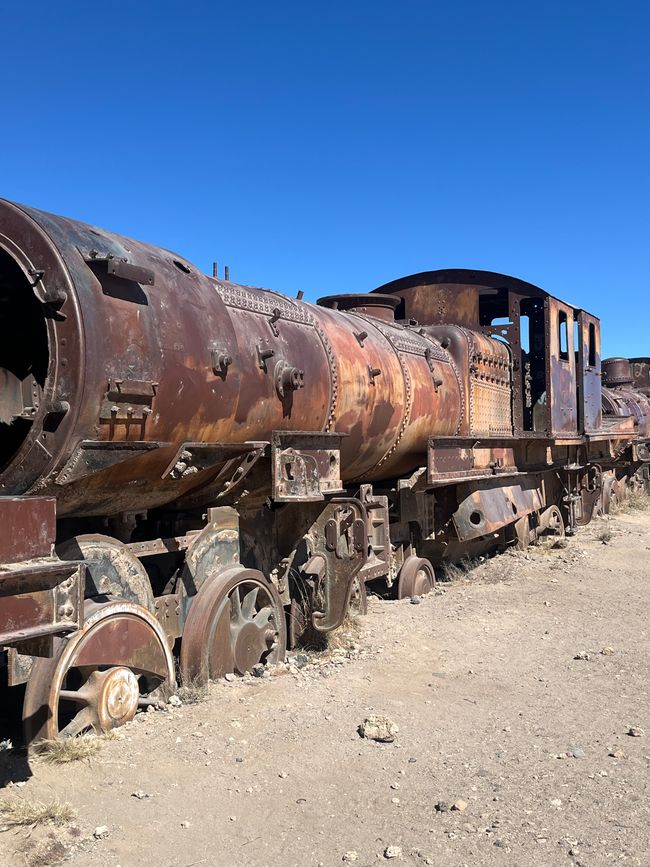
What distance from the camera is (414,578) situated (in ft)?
27.4

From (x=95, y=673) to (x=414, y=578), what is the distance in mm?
4862

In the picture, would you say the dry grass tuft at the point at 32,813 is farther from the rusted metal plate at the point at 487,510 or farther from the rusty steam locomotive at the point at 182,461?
the rusted metal plate at the point at 487,510

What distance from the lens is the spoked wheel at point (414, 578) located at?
8.25 meters

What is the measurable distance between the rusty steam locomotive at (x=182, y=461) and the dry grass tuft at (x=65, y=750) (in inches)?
3.2

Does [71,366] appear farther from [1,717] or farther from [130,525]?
[1,717]

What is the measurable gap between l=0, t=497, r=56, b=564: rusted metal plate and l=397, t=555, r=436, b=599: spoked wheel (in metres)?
5.42

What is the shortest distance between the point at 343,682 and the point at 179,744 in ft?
5.03

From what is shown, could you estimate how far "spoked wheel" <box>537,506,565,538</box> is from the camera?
12422 mm

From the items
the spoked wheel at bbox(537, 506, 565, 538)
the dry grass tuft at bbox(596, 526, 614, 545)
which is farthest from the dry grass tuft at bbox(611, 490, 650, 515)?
the spoked wheel at bbox(537, 506, 565, 538)

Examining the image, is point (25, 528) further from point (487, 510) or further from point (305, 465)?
point (487, 510)

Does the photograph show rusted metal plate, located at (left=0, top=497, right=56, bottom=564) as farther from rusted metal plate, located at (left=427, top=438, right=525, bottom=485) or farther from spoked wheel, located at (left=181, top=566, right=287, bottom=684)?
rusted metal plate, located at (left=427, top=438, right=525, bottom=485)

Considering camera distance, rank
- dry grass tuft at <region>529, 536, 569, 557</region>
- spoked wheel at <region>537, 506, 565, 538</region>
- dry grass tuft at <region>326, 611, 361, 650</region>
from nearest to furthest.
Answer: dry grass tuft at <region>326, 611, 361, 650</region> < dry grass tuft at <region>529, 536, 569, 557</region> < spoked wheel at <region>537, 506, 565, 538</region>

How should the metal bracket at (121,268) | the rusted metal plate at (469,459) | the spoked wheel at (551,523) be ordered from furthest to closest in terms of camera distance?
the spoked wheel at (551,523), the rusted metal plate at (469,459), the metal bracket at (121,268)

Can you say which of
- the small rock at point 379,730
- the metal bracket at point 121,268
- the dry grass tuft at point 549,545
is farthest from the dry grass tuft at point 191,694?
the dry grass tuft at point 549,545
